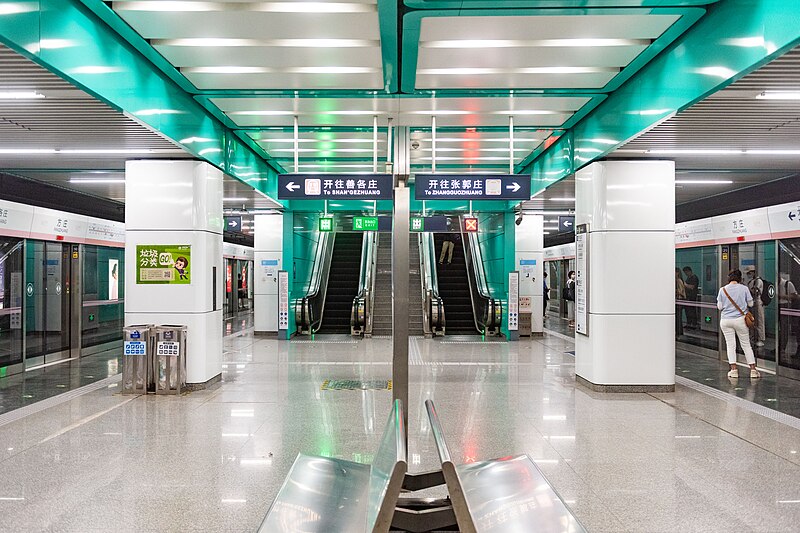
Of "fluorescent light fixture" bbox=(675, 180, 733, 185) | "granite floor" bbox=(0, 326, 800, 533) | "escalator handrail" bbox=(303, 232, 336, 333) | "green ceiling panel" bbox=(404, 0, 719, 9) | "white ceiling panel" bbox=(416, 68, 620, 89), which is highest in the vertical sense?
"white ceiling panel" bbox=(416, 68, 620, 89)

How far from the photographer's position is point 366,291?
1547cm

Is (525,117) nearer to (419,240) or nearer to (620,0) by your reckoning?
(620,0)

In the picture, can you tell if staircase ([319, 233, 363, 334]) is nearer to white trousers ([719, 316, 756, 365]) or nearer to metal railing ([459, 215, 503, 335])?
metal railing ([459, 215, 503, 335])

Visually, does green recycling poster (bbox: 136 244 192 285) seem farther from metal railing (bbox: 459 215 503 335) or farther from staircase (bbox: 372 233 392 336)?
staircase (bbox: 372 233 392 336)

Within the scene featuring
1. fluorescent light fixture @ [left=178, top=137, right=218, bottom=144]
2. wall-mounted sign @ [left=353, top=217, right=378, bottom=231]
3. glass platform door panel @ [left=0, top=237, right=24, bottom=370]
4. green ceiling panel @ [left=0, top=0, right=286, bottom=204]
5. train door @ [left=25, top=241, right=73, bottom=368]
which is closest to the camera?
green ceiling panel @ [left=0, top=0, right=286, bottom=204]

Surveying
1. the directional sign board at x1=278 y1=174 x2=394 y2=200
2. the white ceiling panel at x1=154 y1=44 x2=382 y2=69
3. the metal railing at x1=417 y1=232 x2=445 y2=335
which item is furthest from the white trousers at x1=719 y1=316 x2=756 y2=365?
the metal railing at x1=417 y1=232 x2=445 y2=335

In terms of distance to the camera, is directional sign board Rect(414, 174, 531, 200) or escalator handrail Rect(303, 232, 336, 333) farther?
escalator handrail Rect(303, 232, 336, 333)

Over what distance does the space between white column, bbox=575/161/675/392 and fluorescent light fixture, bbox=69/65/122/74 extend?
576cm

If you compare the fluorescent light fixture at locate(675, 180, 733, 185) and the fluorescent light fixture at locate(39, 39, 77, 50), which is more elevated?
the fluorescent light fixture at locate(39, 39, 77, 50)

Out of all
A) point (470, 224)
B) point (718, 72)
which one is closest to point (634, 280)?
point (718, 72)

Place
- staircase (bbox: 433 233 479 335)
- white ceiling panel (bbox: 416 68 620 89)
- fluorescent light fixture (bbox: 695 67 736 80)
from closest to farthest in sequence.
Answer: fluorescent light fixture (bbox: 695 67 736 80), white ceiling panel (bbox: 416 68 620 89), staircase (bbox: 433 233 479 335)

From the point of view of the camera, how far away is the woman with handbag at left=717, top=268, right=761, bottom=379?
898 cm

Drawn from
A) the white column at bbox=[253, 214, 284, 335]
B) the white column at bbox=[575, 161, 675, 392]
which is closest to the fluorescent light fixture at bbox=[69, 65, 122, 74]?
the white column at bbox=[575, 161, 675, 392]

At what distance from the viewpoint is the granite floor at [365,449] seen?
380 cm
